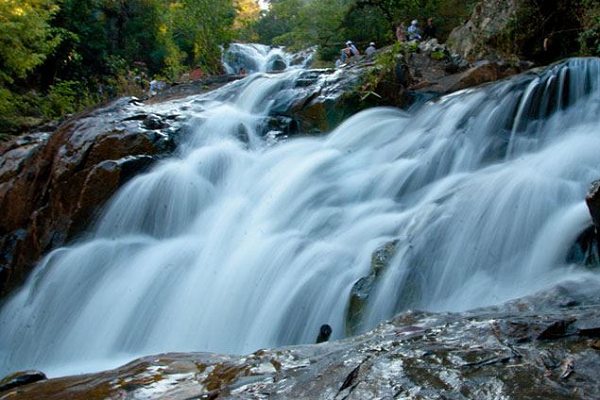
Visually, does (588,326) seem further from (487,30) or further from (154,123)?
(487,30)

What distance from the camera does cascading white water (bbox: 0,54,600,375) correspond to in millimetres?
4031

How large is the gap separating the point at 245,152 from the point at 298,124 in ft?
3.67

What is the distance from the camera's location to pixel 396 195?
5598 millimetres

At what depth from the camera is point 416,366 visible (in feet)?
6.34

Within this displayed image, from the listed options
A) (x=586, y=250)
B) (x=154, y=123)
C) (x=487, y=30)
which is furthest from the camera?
(x=487, y=30)

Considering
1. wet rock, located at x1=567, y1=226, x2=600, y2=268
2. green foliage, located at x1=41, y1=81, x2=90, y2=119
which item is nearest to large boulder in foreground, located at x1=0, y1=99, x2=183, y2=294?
wet rock, located at x1=567, y1=226, x2=600, y2=268

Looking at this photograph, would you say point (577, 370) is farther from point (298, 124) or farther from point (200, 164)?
point (298, 124)

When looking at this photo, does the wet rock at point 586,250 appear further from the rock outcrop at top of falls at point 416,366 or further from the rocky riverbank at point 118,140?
the rocky riverbank at point 118,140

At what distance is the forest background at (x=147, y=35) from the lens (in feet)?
30.9

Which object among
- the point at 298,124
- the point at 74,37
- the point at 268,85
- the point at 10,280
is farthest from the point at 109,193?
the point at 74,37

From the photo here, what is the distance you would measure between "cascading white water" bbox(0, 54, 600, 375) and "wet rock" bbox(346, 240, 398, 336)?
0.27ft

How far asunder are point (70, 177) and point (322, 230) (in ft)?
13.5

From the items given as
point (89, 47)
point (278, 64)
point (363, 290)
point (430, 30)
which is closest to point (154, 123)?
point (363, 290)

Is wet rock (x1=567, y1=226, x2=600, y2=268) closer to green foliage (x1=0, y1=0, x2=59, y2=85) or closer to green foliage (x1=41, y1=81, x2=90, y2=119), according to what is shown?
green foliage (x1=0, y1=0, x2=59, y2=85)
